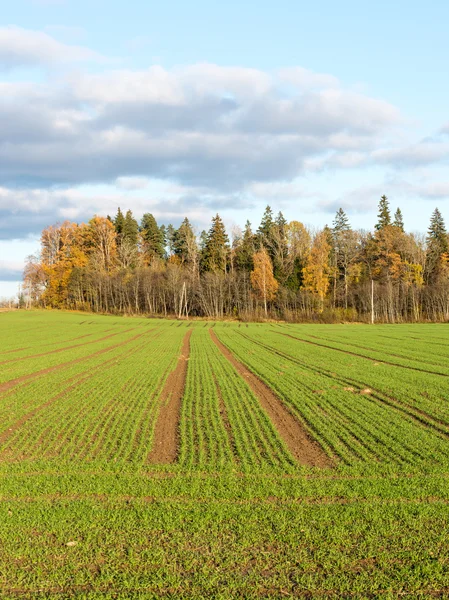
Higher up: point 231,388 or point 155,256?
point 155,256

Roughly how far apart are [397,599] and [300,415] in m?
7.78

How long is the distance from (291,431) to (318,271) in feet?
231

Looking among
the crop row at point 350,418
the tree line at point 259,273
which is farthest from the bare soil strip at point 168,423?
the tree line at point 259,273

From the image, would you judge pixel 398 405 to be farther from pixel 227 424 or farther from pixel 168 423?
pixel 168 423

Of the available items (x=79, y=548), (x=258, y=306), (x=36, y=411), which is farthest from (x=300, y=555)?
(x=258, y=306)

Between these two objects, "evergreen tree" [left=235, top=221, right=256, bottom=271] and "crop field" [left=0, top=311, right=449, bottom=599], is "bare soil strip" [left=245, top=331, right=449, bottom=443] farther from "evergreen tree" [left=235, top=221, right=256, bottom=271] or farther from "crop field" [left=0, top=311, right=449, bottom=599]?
"evergreen tree" [left=235, top=221, right=256, bottom=271]

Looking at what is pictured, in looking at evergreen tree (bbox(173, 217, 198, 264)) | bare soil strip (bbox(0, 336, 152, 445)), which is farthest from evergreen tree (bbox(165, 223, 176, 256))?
bare soil strip (bbox(0, 336, 152, 445))

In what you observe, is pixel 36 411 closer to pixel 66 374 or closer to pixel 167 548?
pixel 66 374

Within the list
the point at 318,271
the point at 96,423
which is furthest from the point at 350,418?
the point at 318,271

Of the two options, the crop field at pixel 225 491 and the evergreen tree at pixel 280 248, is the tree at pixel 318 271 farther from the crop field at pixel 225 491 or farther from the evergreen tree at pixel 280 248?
the crop field at pixel 225 491

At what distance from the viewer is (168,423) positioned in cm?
1212

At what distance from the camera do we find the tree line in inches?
3095

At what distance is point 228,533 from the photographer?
20.7 feet

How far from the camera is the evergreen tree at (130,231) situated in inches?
4219
